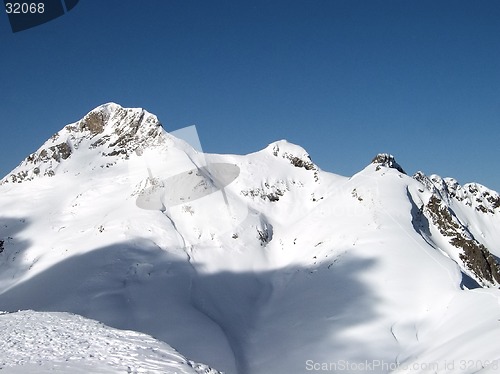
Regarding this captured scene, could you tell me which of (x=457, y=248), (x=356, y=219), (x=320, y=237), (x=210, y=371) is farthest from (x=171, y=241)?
(x=210, y=371)

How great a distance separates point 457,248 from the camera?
4700 centimetres

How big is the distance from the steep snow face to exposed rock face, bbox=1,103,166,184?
2073 inches

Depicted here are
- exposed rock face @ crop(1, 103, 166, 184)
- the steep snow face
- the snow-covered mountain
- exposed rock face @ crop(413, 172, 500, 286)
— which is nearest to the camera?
the steep snow face

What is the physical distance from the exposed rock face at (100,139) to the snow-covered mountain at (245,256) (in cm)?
26

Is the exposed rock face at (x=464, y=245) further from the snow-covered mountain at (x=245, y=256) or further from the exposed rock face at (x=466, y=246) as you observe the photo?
the snow-covered mountain at (x=245, y=256)

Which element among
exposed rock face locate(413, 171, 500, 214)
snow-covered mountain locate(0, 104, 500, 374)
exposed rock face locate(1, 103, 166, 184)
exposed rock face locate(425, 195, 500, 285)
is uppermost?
exposed rock face locate(1, 103, 166, 184)

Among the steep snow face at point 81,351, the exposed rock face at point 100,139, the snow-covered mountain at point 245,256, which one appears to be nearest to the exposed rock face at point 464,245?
the snow-covered mountain at point 245,256

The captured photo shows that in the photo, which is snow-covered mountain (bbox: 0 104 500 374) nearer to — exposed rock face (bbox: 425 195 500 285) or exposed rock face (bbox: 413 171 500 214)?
exposed rock face (bbox: 425 195 500 285)

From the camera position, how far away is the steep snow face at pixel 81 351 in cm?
1184

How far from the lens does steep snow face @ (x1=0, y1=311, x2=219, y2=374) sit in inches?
466

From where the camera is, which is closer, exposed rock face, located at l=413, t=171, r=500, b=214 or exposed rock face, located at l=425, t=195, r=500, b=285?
exposed rock face, located at l=425, t=195, r=500, b=285

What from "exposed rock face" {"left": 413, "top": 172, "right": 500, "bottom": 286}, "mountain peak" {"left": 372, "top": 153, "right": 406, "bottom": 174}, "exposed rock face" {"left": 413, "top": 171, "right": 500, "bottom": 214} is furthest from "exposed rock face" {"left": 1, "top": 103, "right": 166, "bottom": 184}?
"exposed rock face" {"left": 413, "top": 171, "right": 500, "bottom": 214}

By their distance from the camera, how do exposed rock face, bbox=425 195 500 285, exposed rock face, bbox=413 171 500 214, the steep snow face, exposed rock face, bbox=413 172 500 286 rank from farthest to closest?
1. exposed rock face, bbox=413 171 500 214
2. exposed rock face, bbox=425 195 500 285
3. exposed rock face, bbox=413 172 500 286
4. the steep snow face

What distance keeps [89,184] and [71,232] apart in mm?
12583
